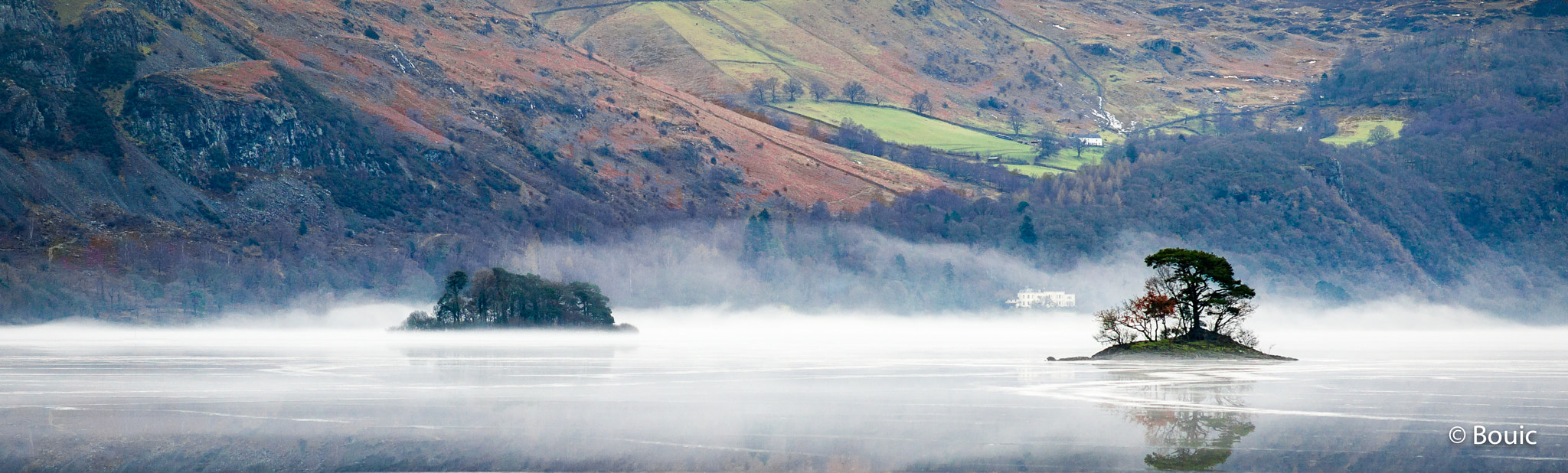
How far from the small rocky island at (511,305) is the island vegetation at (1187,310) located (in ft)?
229

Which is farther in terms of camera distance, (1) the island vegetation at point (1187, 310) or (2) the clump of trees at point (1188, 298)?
(1) the island vegetation at point (1187, 310)

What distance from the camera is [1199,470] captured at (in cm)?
2627

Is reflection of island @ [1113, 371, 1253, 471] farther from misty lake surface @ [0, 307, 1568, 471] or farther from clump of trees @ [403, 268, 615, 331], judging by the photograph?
clump of trees @ [403, 268, 615, 331]

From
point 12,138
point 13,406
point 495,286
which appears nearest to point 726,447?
point 13,406

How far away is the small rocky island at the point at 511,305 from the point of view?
128 m

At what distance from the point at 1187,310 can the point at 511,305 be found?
246 feet

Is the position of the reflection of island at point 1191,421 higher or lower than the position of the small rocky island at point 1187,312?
lower

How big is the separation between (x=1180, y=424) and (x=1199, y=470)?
824 cm

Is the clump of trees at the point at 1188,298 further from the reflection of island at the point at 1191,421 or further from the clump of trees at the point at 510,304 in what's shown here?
the clump of trees at the point at 510,304

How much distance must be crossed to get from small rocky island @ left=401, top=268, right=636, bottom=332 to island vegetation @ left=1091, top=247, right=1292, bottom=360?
69.7 meters

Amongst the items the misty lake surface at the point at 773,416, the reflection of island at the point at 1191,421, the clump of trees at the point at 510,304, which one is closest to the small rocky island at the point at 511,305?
the clump of trees at the point at 510,304

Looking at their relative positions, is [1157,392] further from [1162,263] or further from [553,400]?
[1162,263]

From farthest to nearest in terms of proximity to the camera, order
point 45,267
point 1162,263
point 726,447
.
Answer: point 45,267 → point 1162,263 → point 726,447

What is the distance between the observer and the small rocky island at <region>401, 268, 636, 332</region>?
128 m
